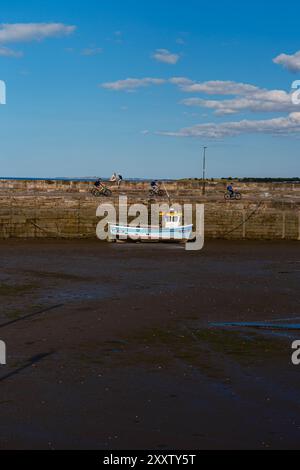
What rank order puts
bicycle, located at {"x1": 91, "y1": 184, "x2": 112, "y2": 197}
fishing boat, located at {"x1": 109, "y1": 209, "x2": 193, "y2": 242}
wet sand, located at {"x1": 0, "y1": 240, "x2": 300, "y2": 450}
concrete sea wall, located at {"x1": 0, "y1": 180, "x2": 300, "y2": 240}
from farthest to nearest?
bicycle, located at {"x1": 91, "y1": 184, "x2": 112, "y2": 197}, concrete sea wall, located at {"x1": 0, "y1": 180, "x2": 300, "y2": 240}, fishing boat, located at {"x1": 109, "y1": 209, "x2": 193, "y2": 242}, wet sand, located at {"x1": 0, "y1": 240, "x2": 300, "y2": 450}

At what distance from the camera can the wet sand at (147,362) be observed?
34.4 ft

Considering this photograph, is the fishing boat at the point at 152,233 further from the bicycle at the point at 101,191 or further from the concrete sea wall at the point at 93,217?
the bicycle at the point at 101,191

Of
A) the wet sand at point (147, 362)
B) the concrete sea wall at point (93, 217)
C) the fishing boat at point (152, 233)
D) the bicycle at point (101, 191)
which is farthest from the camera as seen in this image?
the bicycle at point (101, 191)

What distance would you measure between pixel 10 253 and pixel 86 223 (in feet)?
38.2

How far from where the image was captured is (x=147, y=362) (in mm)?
14328

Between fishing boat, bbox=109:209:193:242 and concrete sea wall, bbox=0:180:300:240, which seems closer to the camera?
fishing boat, bbox=109:209:193:242

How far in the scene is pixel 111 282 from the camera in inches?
1031

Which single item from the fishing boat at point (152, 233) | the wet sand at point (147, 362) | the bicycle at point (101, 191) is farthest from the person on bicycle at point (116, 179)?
the wet sand at point (147, 362)

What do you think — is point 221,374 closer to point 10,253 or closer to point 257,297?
point 257,297

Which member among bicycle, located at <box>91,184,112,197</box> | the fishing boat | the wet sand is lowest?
the wet sand

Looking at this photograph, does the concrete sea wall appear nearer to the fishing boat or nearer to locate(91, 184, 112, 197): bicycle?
locate(91, 184, 112, 197): bicycle

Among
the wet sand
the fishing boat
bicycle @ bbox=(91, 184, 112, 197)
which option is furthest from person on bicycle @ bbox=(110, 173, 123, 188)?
the wet sand

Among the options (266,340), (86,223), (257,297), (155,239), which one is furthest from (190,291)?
(86,223)

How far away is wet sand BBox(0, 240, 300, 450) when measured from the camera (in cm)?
1048
